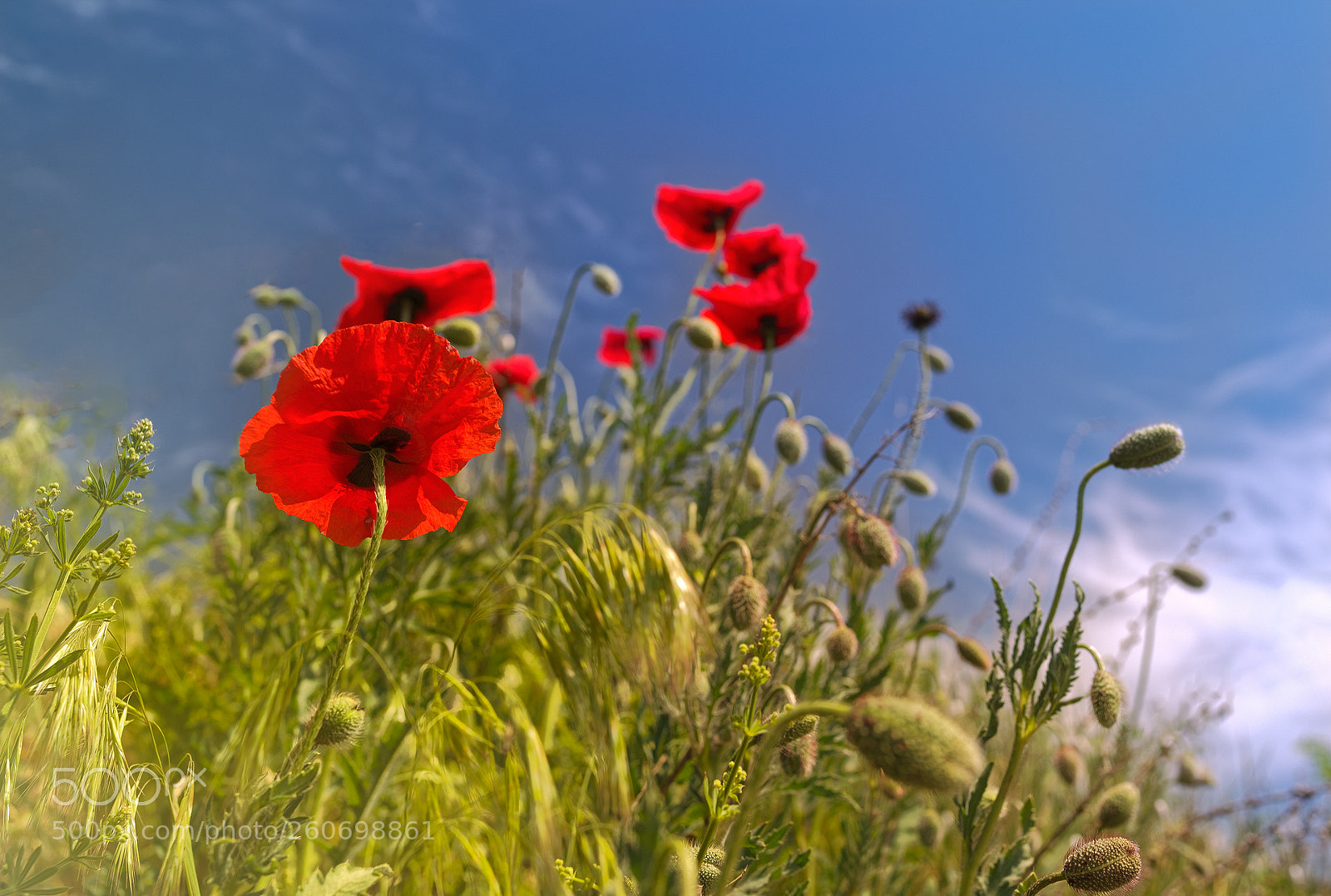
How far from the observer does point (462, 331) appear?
2.03 metres

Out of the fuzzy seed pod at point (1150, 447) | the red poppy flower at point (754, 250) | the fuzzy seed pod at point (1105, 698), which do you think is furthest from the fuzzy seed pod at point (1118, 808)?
the red poppy flower at point (754, 250)

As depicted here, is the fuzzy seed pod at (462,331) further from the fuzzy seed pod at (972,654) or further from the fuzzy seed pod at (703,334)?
the fuzzy seed pod at (972,654)

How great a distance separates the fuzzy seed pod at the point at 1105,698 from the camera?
1.10 meters

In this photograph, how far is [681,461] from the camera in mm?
2152

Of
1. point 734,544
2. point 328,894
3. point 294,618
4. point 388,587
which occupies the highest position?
point 734,544

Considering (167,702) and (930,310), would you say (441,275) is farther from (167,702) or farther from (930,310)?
(930,310)

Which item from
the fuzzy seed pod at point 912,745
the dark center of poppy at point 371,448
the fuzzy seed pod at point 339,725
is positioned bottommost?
the fuzzy seed pod at point 339,725

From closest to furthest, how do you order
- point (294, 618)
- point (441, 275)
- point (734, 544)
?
point (734, 544)
point (441, 275)
point (294, 618)

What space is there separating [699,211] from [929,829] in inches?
80.6

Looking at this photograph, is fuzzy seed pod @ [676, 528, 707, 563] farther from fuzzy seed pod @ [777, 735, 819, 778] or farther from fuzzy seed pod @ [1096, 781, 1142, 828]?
fuzzy seed pod @ [1096, 781, 1142, 828]

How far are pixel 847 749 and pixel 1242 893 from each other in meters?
3.30

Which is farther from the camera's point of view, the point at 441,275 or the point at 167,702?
the point at 167,702

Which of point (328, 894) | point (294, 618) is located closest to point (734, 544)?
point (328, 894)

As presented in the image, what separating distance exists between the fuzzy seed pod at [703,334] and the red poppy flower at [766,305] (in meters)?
0.05
